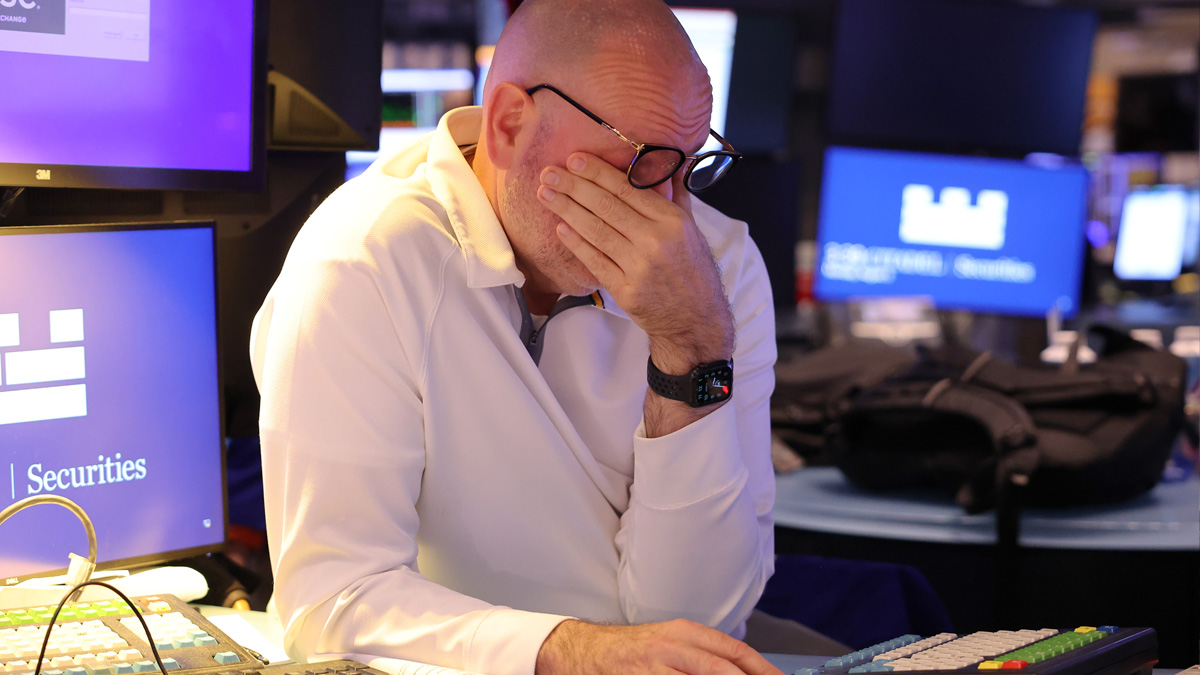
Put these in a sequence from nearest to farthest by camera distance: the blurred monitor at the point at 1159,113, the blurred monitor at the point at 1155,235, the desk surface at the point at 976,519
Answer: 1. the desk surface at the point at 976,519
2. the blurred monitor at the point at 1155,235
3. the blurred monitor at the point at 1159,113

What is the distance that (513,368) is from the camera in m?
1.26

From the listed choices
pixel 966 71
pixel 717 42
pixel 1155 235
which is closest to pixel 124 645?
pixel 966 71

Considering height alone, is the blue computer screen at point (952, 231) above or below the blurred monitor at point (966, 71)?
below

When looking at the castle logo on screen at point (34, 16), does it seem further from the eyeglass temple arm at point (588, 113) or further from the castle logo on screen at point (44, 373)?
the eyeglass temple arm at point (588, 113)

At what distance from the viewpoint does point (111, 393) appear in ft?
3.95

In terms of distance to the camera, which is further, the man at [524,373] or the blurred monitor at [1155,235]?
the blurred monitor at [1155,235]

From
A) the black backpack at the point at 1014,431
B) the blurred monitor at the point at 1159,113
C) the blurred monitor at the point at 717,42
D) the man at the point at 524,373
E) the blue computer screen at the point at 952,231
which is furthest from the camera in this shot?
the blurred monitor at the point at 1159,113

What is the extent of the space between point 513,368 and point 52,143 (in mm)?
547

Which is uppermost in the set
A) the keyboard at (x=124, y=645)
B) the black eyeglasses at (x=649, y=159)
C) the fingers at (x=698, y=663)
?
the black eyeglasses at (x=649, y=159)

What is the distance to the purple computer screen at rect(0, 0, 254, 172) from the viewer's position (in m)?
1.17

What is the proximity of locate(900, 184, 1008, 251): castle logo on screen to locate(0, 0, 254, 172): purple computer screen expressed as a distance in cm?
207

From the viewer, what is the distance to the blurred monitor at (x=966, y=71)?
306cm

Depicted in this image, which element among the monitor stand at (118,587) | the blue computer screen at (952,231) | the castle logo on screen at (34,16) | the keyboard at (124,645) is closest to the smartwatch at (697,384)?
the keyboard at (124,645)

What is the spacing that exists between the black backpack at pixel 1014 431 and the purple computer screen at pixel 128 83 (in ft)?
3.77
